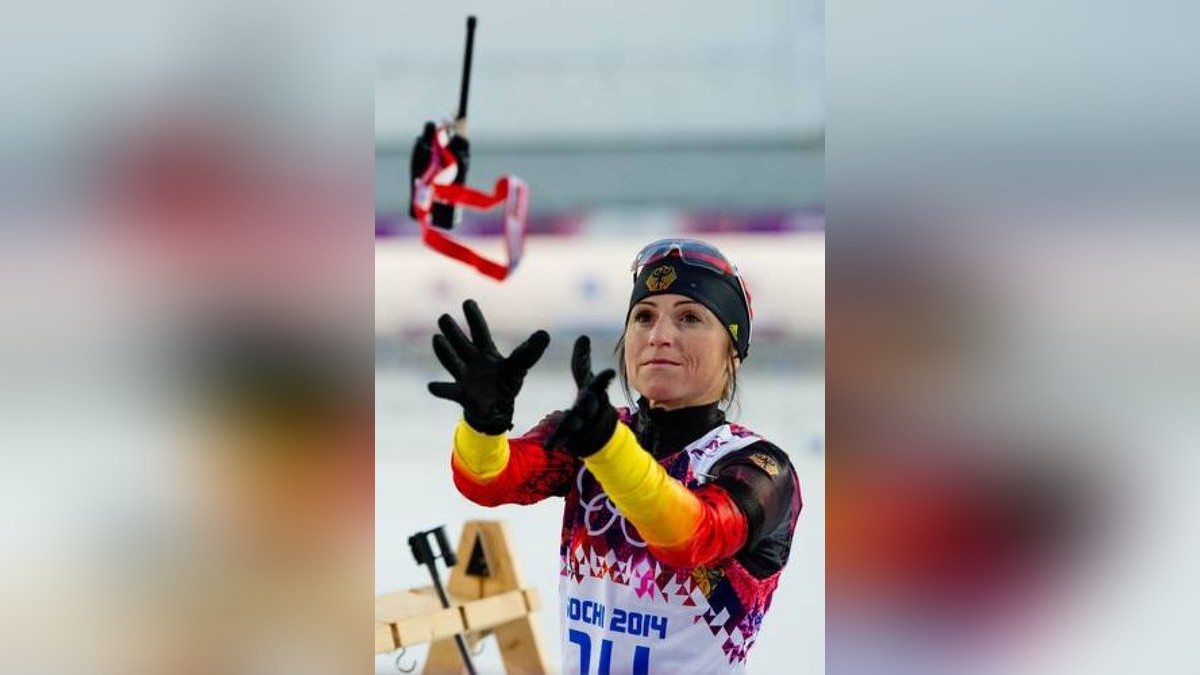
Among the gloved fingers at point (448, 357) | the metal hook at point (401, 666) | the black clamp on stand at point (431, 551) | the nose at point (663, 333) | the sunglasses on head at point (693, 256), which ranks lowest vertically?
the metal hook at point (401, 666)

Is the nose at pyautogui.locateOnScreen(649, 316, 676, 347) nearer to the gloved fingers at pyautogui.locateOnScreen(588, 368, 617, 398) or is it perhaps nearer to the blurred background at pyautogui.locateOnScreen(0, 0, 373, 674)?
the gloved fingers at pyautogui.locateOnScreen(588, 368, 617, 398)

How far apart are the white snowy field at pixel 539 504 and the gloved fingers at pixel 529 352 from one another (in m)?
0.27

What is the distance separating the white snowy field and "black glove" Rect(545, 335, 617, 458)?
0.24 metres

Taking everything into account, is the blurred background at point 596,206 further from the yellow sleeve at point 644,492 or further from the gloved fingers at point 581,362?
the gloved fingers at point 581,362

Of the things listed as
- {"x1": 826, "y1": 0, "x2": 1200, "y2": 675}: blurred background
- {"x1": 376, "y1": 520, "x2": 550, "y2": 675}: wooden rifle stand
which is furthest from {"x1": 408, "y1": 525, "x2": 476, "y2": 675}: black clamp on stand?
{"x1": 826, "y1": 0, "x2": 1200, "y2": 675}: blurred background

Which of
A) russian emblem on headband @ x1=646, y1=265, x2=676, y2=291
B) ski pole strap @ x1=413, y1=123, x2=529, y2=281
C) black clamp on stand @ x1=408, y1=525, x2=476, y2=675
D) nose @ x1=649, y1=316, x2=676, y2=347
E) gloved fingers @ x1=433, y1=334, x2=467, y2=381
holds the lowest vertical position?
black clamp on stand @ x1=408, y1=525, x2=476, y2=675

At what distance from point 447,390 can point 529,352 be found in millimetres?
81

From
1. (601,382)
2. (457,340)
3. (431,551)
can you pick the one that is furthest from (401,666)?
(601,382)

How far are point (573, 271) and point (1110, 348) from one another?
57.2 inches

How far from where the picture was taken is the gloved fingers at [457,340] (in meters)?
0.86

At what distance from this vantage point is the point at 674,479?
0.93m

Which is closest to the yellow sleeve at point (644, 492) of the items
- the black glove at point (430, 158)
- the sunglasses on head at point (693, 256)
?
the sunglasses on head at point (693, 256)

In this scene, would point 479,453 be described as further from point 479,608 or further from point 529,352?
point 479,608

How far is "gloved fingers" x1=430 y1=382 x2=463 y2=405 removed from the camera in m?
0.85
